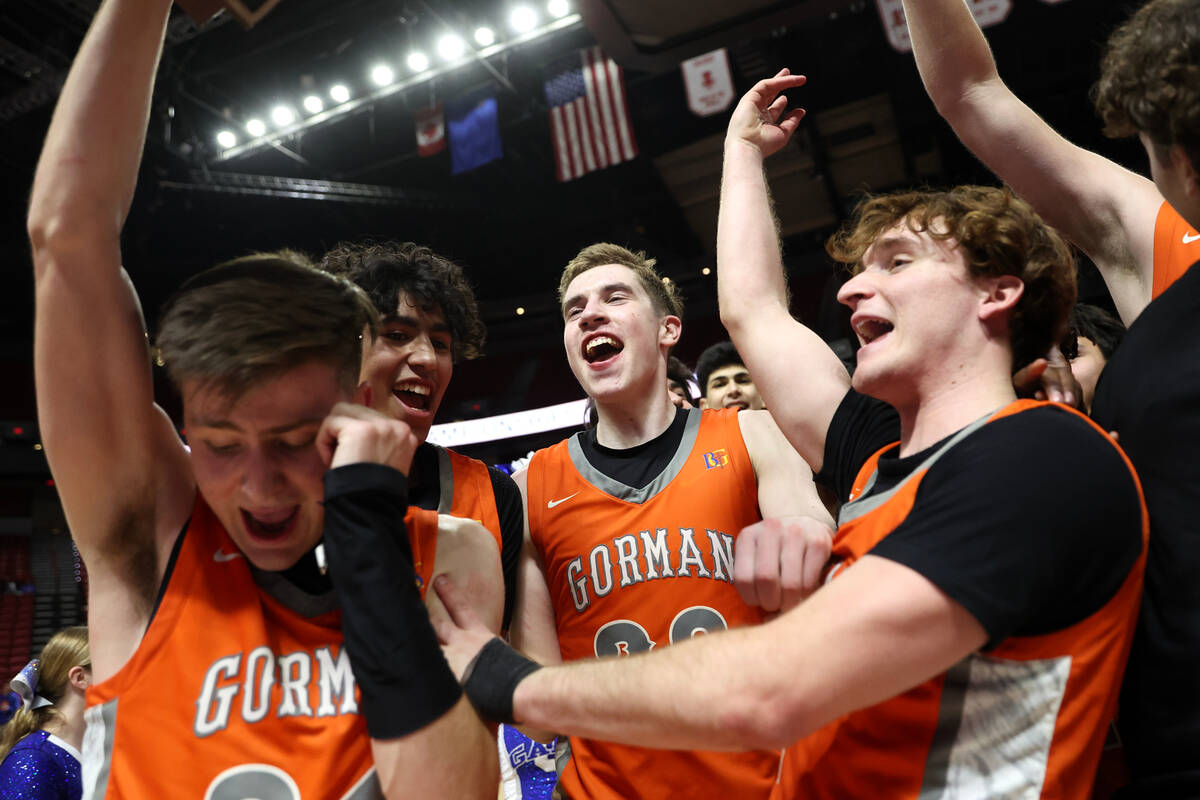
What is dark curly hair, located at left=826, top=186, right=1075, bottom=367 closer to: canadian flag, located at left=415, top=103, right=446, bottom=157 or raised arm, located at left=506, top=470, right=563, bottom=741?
raised arm, located at left=506, top=470, right=563, bottom=741

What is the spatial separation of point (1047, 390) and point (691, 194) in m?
11.3

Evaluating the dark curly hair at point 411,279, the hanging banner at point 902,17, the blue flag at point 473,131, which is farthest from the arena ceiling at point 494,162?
the dark curly hair at point 411,279

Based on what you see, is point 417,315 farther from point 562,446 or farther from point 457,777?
point 457,777

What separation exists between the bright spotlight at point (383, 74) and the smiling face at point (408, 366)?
9593 millimetres

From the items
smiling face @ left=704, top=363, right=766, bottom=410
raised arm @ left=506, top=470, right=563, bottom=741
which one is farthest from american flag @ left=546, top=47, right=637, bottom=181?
raised arm @ left=506, top=470, right=563, bottom=741

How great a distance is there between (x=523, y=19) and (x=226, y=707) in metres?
10.2

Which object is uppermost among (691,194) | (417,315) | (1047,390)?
(691,194)

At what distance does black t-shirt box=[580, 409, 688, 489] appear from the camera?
9.00 feet

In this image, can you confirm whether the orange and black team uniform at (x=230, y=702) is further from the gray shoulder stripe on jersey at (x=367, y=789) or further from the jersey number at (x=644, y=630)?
the jersey number at (x=644, y=630)

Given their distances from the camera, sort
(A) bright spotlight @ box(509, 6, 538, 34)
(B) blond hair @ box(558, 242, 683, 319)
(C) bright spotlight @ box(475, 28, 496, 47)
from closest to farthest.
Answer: (B) blond hair @ box(558, 242, 683, 319), (A) bright spotlight @ box(509, 6, 538, 34), (C) bright spotlight @ box(475, 28, 496, 47)

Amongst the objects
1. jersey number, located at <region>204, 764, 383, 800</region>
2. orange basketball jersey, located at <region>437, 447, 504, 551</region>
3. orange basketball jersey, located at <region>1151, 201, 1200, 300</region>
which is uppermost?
orange basketball jersey, located at <region>1151, 201, 1200, 300</region>

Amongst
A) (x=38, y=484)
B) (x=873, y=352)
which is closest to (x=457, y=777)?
(x=873, y=352)

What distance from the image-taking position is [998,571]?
48.3 inches

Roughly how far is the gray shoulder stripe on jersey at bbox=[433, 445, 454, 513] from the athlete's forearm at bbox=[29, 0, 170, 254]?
3.96 feet
